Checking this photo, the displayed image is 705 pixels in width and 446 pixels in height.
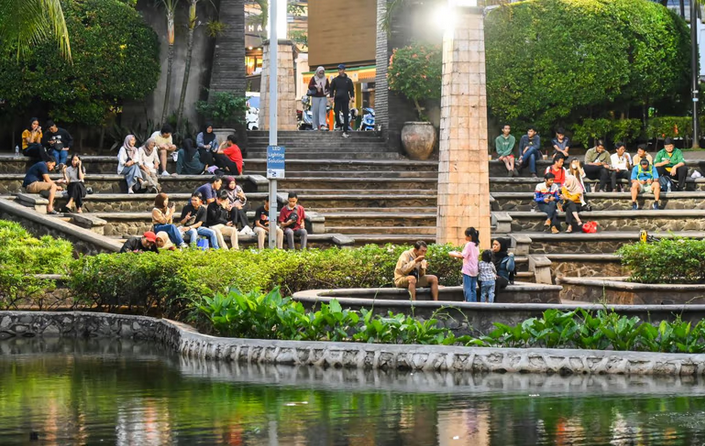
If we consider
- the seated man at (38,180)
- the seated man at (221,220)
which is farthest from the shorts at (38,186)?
the seated man at (221,220)

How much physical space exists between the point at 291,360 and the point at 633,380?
393cm

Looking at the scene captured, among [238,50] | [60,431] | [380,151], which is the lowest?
[60,431]

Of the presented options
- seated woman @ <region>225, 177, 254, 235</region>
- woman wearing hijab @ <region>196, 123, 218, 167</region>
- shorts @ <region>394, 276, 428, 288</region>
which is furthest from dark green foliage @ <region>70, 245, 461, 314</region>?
woman wearing hijab @ <region>196, 123, 218, 167</region>

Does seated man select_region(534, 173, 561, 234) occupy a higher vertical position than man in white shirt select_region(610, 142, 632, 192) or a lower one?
lower

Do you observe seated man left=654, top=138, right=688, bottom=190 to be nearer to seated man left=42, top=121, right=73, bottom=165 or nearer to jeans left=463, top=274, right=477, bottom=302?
jeans left=463, top=274, right=477, bottom=302

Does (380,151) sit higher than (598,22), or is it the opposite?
(598,22)

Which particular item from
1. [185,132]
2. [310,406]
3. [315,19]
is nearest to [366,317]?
[310,406]

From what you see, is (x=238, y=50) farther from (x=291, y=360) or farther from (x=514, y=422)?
(x=514, y=422)

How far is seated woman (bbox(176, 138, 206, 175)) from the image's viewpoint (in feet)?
103

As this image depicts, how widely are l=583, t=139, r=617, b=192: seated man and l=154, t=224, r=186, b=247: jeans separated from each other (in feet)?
38.6

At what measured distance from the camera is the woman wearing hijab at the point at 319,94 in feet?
125

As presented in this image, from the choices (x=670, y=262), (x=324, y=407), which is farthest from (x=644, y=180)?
(x=324, y=407)

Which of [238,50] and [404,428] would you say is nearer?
[404,428]

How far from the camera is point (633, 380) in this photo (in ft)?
48.9
